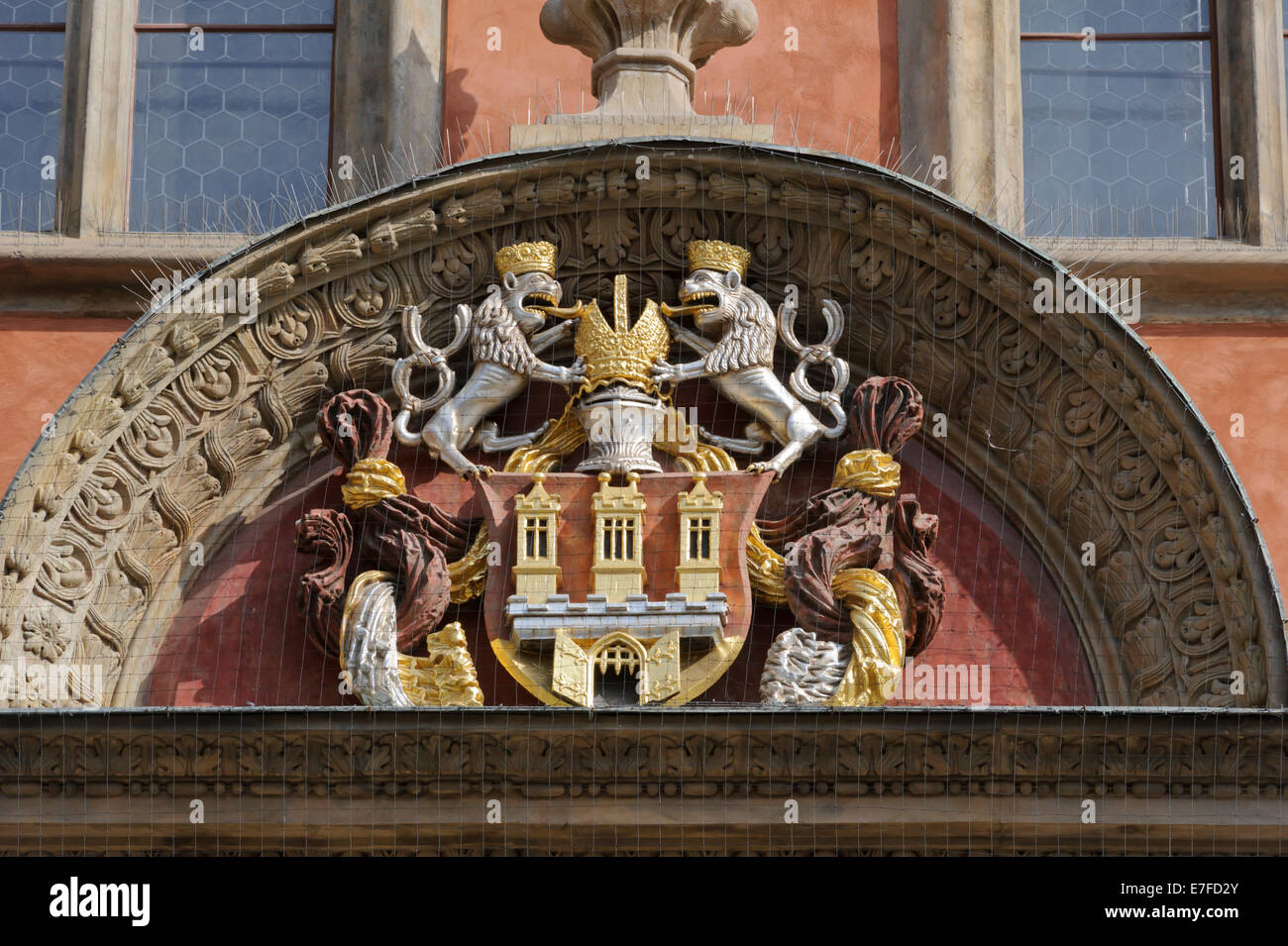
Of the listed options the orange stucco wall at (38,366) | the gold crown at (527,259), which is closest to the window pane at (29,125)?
the orange stucco wall at (38,366)

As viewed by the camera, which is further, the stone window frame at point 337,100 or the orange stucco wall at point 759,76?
the orange stucco wall at point 759,76

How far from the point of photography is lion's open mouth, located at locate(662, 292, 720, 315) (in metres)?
11.1

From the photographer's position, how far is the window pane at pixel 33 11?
42.2ft

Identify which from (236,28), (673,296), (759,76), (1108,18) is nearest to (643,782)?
(673,296)

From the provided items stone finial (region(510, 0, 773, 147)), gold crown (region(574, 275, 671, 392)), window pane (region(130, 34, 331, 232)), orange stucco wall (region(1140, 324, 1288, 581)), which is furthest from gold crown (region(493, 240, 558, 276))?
orange stucco wall (region(1140, 324, 1288, 581))

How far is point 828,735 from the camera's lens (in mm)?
9992

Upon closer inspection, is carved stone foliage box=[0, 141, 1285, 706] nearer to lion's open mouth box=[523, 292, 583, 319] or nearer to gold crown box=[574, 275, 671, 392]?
lion's open mouth box=[523, 292, 583, 319]

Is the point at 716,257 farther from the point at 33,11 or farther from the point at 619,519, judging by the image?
the point at 33,11

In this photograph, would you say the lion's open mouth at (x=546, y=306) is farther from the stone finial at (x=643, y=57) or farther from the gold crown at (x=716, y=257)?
the stone finial at (x=643, y=57)

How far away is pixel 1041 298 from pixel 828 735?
1.86m

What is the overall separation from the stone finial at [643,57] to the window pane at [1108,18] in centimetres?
170

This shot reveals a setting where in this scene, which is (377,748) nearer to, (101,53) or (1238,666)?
(1238,666)

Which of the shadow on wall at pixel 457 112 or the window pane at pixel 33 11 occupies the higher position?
the window pane at pixel 33 11

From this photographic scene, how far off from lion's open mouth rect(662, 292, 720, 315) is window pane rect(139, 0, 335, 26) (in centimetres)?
257
